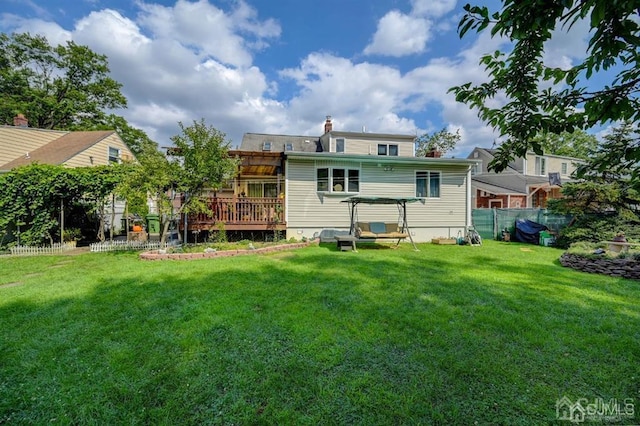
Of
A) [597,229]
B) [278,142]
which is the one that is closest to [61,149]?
[278,142]

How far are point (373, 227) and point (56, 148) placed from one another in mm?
17798

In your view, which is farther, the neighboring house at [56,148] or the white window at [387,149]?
the white window at [387,149]

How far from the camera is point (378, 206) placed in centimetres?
1159

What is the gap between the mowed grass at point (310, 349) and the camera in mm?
2080

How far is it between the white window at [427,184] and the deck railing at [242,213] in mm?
6022

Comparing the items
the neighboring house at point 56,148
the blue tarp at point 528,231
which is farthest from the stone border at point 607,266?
the neighboring house at point 56,148

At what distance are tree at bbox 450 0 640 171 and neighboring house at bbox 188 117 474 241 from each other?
8.49m

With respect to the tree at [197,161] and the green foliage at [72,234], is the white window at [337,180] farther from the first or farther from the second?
the green foliage at [72,234]

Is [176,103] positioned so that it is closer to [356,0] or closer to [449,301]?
[356,0]

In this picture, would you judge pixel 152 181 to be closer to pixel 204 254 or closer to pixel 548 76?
pixel 204 254

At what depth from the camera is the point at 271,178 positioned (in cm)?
1357

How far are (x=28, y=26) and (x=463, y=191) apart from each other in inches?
1293

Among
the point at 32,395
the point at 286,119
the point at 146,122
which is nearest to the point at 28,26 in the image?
the point at 146,122

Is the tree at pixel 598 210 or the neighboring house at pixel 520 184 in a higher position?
the neighboring house at pixel 520 184
